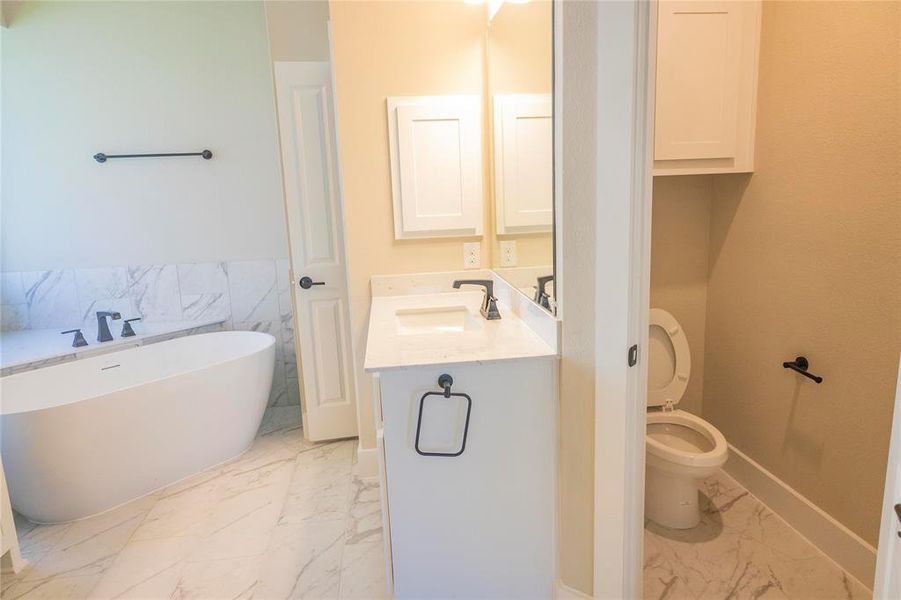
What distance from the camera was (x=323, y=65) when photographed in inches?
101

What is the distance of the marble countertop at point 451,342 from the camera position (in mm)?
1512

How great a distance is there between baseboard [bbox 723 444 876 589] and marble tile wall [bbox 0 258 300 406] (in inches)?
107

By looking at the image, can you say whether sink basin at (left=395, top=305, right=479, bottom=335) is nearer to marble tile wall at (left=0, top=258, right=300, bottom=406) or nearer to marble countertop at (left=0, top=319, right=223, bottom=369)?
marble tile wall at (left=0, top=258, right=300, bottom=406)

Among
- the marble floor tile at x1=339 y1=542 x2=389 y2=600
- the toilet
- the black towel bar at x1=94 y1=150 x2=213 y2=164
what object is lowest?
the marble floor tile at x1=339 y1=542 x2=389 y2=600

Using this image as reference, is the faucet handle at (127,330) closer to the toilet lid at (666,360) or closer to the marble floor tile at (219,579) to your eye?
the marble floor tile at (219,579)

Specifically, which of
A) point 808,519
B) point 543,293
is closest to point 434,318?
point 543,293

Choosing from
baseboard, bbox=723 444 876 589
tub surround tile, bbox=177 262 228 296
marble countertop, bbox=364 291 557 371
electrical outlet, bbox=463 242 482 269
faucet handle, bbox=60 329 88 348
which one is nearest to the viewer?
marble countertop, bbox=364 291 557 371

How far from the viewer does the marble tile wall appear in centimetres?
321

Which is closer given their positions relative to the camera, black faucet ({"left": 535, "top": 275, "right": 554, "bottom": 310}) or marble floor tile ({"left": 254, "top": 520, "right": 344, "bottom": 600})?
black faucet ({"left": 535, "top": 275, "right": 554, "bottom": 310})

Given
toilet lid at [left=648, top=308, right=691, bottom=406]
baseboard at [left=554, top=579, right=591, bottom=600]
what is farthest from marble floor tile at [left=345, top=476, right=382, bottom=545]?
toilet lid at [left=648, top=308, right=691, bottom=406]

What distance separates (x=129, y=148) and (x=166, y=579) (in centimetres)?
257

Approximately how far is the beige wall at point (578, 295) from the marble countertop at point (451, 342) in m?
0.12

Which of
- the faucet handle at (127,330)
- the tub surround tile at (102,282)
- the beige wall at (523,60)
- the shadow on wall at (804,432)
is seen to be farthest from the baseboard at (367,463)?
the tub surround tile at (102,282)

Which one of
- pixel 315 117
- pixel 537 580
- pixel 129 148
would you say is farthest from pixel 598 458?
pixel 129 148
